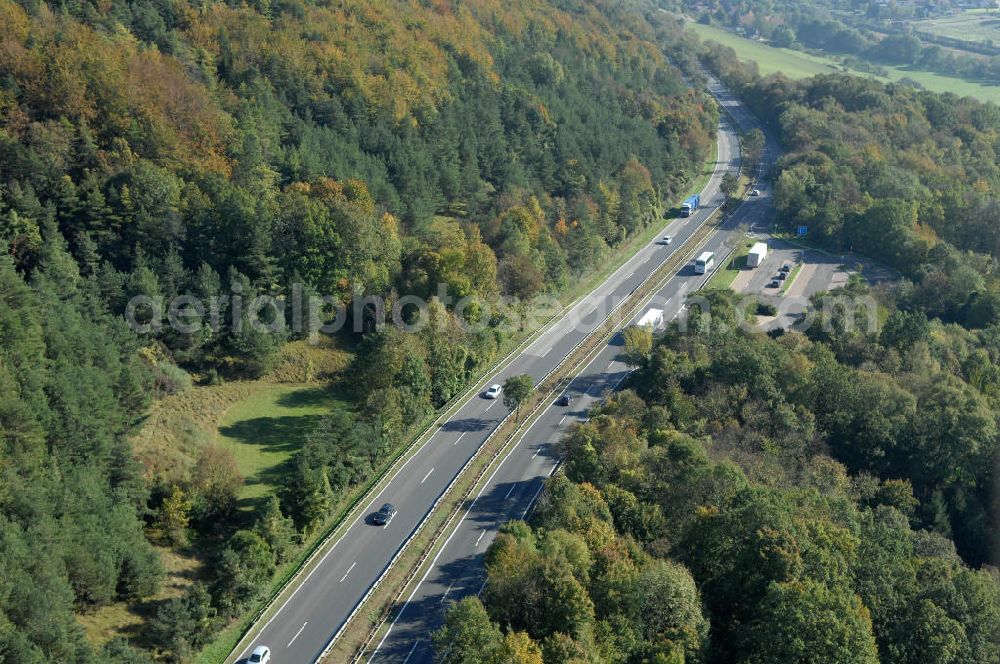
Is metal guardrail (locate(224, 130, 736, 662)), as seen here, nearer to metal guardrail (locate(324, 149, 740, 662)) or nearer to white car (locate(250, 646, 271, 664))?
metal guardrail (locate(324, 149, 740, 662))

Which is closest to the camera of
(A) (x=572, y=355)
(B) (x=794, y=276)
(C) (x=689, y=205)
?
(A) (x=572, y=355)

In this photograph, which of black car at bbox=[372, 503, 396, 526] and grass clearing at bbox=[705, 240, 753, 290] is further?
grass clearing at bbox=[705, 240, 753, 290]

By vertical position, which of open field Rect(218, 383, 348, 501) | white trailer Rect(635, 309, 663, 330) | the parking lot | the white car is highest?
the white car

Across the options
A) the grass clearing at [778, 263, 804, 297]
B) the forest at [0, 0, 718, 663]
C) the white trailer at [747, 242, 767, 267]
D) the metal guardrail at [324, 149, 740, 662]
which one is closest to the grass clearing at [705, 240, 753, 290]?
the white trailer at [747, 242, 767, 267]

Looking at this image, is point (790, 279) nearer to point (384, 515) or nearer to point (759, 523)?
point (759, 523)

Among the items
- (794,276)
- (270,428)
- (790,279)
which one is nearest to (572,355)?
(270,428)

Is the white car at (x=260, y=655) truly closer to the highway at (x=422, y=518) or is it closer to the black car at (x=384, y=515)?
the highway at (x=422, y=518)

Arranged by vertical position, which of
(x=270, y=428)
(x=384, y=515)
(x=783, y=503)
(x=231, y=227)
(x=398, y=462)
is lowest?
(x=398, y=462)

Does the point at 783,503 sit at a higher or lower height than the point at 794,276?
higher
